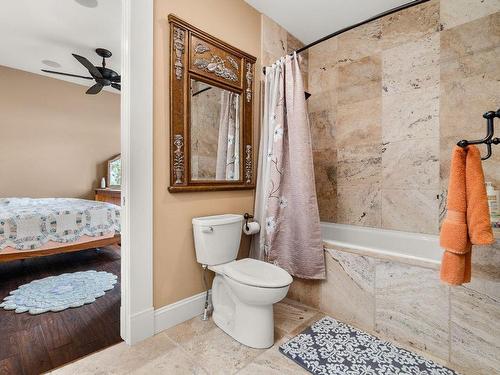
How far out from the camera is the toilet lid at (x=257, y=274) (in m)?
1.42

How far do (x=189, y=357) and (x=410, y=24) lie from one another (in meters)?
2.89

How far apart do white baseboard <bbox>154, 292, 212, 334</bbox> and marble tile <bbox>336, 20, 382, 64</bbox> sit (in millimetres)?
2484

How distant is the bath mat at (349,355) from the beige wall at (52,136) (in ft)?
14.9

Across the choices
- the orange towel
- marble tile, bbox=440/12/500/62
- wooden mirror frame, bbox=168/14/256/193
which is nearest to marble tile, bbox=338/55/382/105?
marble tile, bbox=440/12/500/62

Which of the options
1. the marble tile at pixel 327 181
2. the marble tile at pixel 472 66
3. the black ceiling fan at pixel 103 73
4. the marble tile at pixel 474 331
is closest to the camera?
the marble tile at pixel 474 331

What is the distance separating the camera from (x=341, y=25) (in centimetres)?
244

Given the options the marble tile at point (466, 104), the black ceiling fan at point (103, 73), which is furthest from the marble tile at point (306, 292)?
the black ceiling fan at point (103, 73)

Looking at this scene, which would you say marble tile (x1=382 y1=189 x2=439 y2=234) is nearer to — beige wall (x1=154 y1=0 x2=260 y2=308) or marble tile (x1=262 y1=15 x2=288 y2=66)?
beige wall (x1=154 y1=0 x2=260 y2=308)

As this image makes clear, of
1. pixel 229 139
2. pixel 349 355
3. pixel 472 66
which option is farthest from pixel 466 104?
pixel 349 355

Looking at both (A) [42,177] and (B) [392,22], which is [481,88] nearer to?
(B) [392,22]

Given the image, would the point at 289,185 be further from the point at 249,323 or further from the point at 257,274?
the point at 249,323

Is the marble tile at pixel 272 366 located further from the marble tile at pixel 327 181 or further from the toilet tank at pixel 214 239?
the marble tile at pixel 327 181

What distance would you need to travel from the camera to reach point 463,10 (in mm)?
1894

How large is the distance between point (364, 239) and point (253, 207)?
1053mm
